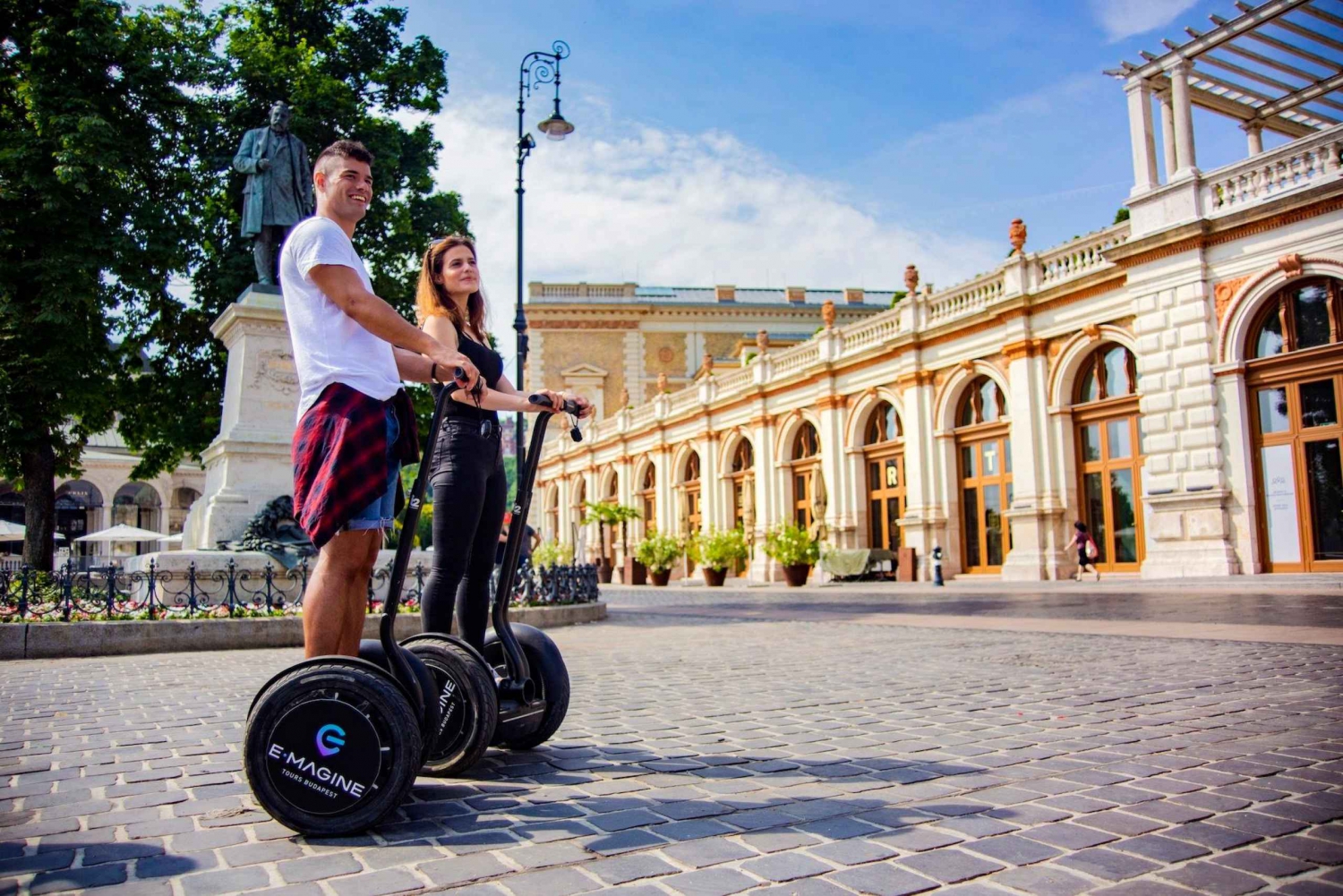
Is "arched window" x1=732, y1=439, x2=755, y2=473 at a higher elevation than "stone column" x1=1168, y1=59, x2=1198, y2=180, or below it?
below

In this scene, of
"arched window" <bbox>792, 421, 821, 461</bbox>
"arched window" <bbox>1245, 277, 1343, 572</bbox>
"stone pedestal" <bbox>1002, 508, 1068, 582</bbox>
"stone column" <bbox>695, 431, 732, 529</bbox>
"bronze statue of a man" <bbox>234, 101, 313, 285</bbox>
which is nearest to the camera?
"bronze statue of a man" <bbox>234, 101, 313, 285</bbox>

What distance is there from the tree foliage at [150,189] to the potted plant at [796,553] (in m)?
12.4

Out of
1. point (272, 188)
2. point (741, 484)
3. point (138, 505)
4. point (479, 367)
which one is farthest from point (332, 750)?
point (138, 505)

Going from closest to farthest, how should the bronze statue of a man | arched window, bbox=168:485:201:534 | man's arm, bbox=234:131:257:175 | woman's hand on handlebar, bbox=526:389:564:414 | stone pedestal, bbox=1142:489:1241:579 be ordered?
1. woman's hand on handlebar, bbox=526:389:564:414
2. the bronze statue of a man
3. man's arm, bbox=234:131:257:175
4. stone pedestal, bbox=1142:489:1241:579
5. arched window, bbox=168:485:201:534

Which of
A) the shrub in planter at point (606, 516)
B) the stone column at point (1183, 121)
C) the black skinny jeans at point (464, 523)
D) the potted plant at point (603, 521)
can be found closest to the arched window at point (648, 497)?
the shrub in planter at point (606, 516)

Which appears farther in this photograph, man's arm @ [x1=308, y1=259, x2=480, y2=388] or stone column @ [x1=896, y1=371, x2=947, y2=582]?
stone column @ [x1=896, y1=371, x2=947, y2=582]

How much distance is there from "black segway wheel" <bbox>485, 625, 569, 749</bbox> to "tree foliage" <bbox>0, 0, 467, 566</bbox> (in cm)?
1485

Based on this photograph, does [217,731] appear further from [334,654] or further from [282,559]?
[282,559]

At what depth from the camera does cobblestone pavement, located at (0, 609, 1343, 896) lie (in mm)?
2307

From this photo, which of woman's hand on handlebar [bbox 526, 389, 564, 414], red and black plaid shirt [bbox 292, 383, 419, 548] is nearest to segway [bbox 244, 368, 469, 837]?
red and black plaid shirt [bbox 292, 383, 419, 548]

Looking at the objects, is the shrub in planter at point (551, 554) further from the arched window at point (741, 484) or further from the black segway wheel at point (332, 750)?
the black segway wheel at point (332, 750)

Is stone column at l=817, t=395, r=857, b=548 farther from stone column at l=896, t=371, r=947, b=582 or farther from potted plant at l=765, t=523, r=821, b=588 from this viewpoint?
stone column at l=896, t=371, r=947, b=582

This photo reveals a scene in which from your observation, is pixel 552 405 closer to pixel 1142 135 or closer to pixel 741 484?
pixel 1142 135

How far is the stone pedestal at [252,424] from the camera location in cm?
1066
